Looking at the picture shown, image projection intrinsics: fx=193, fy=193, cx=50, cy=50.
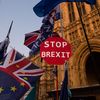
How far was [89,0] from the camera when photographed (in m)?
10.0

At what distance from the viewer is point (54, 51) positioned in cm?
914

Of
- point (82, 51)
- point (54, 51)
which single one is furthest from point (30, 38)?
point (82, 51)

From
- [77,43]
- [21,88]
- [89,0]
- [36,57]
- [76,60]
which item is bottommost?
[21,88]

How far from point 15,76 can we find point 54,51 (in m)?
3.10

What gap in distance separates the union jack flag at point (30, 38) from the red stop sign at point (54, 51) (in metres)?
5.57

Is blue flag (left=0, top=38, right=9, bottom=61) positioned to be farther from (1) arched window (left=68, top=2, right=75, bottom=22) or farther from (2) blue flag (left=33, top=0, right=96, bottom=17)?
(1) arched window (left=68, top=2, right=75, bottom=22)

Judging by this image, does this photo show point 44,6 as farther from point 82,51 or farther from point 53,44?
point 82,51

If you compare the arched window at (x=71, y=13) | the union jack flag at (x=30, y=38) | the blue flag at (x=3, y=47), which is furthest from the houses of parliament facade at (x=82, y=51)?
the blue flag at (x=3, y=47)

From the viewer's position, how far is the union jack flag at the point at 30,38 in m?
14.7

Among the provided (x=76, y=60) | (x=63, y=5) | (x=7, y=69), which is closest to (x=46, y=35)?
(x=7, y=69)

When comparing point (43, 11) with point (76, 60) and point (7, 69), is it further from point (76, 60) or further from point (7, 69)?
point (76, 60)

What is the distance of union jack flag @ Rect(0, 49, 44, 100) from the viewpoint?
10.1m

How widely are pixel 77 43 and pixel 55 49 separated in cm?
1359

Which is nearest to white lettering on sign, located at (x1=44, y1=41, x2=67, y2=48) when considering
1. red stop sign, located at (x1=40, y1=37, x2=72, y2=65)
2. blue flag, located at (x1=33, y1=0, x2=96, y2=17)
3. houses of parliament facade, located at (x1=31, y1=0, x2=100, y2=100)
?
red stop sign, located at (x1=40, y1=37, x2=72, y2=65)
